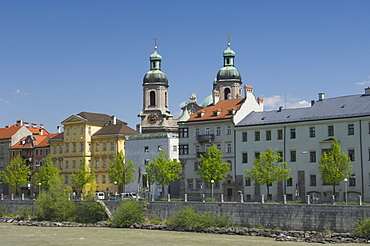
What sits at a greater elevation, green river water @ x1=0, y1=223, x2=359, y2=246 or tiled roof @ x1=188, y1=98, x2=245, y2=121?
tiled roof @ x1=188, y1=98, x2=245, y2=121

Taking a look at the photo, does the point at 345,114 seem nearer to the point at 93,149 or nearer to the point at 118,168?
the point at 118,168

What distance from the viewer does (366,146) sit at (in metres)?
66.1

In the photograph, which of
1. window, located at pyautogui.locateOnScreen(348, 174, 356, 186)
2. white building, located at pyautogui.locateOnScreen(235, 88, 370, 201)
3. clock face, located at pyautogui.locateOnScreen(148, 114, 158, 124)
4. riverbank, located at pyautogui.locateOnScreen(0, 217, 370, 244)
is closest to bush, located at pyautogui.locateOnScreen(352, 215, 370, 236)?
riverbank, located at pyautogui.locateOnScreen(0, 217, 370, 244)

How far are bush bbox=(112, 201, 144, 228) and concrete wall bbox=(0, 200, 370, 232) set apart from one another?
1.73 metres

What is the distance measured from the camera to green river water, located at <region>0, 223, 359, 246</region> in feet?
176

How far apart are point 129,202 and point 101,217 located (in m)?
5.16

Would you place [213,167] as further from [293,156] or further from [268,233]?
[268,233]

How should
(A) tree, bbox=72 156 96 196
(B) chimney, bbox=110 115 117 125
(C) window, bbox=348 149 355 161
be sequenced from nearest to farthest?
(C) window, bbox=348 149 355 161 < (A) tree, bbox=72 156 96 196 < (B) chimney, bbox=110 115 117 125

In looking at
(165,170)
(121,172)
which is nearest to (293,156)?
(165,170)

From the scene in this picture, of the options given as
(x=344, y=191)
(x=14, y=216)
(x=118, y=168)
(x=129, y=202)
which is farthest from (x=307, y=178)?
(x=14, y=216)

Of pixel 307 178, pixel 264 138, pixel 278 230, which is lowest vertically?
pixel 278 230

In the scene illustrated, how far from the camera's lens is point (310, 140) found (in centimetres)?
7031

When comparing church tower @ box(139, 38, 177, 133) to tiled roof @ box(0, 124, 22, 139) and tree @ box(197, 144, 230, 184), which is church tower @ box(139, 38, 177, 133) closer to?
tiled roof @ box(0, 124, 22, 139)

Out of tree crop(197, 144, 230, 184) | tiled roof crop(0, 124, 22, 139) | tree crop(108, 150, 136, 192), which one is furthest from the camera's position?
tiled roof crop(0, 124, 22, 139)
